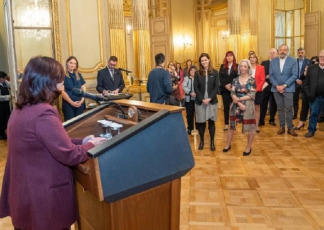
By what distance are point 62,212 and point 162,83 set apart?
11.9 feet

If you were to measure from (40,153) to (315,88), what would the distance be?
5123 mm

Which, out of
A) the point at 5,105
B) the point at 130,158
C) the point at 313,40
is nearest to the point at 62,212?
the point at 130,158

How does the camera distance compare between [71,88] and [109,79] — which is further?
[109,79]

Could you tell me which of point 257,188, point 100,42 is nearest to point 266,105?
point 100,42

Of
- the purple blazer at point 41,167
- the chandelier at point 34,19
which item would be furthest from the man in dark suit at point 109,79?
the purple blazer at point 41,167

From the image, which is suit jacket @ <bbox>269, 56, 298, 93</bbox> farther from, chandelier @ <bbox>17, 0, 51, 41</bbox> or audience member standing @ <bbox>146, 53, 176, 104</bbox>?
chandelier @ <bbox>17, 0, 51, 41</bbox>

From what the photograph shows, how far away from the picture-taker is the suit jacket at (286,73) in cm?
601

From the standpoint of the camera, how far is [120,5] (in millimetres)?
6672

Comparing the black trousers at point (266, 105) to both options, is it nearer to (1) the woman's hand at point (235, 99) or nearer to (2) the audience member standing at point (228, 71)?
(2) the audience member standing at point (228, 71)

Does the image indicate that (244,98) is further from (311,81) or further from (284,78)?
(311,81)

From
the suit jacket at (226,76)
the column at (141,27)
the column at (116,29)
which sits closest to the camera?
the suit jacket at (226,76)

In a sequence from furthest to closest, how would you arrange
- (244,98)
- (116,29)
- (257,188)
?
1. (116,29)
2. (244,98)
3. (257,188)

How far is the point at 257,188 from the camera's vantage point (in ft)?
12.5

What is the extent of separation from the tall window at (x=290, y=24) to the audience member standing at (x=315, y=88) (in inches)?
231
